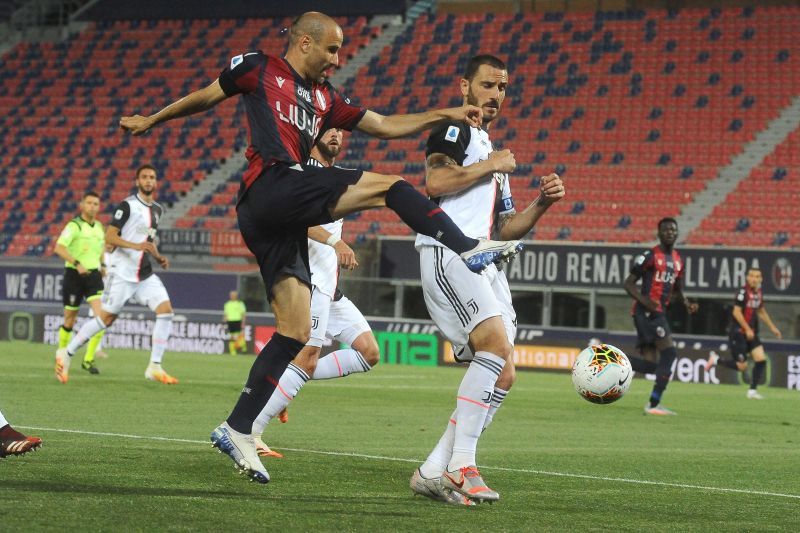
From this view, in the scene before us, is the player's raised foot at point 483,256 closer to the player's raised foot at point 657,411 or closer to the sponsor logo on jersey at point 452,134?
the sponsor logo on jersey at point 452,134

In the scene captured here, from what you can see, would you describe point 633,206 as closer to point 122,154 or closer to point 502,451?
point 122,154

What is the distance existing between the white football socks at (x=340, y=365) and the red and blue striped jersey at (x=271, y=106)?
3024 millimetres

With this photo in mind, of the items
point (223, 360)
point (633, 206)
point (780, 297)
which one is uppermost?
point (633, 206)

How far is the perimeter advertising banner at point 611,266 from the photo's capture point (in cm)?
2309

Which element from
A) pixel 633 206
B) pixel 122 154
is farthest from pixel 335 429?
pixel 122 154

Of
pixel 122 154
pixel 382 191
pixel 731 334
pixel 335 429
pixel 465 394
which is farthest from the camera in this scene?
pixel 122 154

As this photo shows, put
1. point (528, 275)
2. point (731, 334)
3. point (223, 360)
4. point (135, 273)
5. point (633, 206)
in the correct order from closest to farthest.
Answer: point (135, 273) → point (731, 334) → point (223, 360) → point (528, 275) → point (633, 206)

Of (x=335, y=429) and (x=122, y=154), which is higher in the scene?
(x=122, y=154)

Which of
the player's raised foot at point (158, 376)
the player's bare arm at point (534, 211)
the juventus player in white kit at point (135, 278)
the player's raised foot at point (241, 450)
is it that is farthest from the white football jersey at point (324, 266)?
the player's raised foot at point (158, 376)

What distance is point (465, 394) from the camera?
21.0 ft

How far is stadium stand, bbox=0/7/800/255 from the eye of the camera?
2980cm

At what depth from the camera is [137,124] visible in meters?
6.30

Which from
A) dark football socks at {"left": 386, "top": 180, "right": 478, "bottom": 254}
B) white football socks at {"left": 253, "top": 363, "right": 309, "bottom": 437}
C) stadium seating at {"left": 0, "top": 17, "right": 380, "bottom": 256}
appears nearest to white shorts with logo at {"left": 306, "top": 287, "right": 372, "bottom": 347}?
white football socks at {"left": 253, "top": 363, "right": 309, "bottom": 437}

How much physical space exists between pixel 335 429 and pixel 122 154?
27.9m
